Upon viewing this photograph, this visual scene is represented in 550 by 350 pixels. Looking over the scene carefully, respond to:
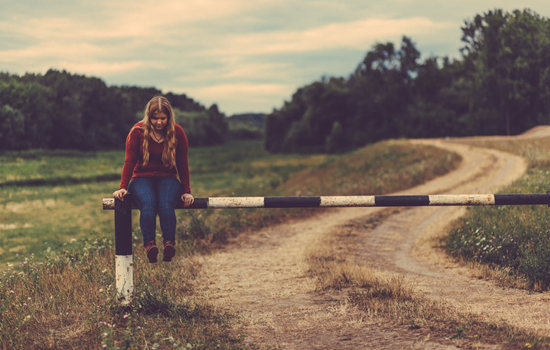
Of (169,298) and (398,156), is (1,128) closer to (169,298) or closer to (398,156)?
(169,298)

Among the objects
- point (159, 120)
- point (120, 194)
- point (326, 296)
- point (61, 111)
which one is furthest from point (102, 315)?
point (61, 111)

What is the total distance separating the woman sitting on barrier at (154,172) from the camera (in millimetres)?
5641

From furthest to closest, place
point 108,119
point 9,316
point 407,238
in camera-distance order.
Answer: point 108,119
point 407,238
point 9,316

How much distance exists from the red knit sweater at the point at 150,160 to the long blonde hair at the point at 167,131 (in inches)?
2.5

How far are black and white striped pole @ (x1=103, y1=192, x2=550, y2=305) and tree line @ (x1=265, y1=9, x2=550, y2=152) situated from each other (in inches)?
1761

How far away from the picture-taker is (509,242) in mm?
8477

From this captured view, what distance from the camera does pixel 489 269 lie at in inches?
318

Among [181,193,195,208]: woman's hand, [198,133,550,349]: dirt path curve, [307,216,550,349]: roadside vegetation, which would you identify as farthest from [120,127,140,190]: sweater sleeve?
[307,216,550,349]: roadside vegetation

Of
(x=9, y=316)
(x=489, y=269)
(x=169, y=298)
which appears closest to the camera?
(x=9, y=316)

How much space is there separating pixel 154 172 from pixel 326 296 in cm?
267

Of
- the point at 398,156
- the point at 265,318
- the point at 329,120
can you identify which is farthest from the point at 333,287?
the point at 329,120

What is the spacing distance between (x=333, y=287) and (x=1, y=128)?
11.3 metres

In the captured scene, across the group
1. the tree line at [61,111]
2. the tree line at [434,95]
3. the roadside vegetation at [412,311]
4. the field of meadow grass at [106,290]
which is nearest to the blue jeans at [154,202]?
the field of meadow grass at [106,290]

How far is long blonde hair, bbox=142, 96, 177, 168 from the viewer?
18.7 ft
